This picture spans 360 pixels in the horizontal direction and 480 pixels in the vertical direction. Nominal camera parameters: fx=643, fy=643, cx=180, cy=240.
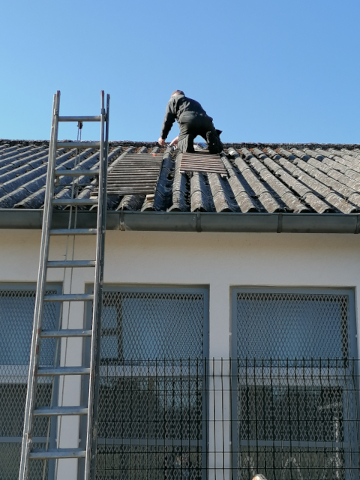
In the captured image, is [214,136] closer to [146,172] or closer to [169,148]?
[169,148]

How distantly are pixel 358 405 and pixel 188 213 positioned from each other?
2.07 metres

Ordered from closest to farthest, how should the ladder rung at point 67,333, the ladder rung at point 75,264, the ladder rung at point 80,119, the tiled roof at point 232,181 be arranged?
the ladder rung at point 67,333, the ladder rung at point 75,264, the ladder rung at point 80,119, the tiled roof at point 232,181

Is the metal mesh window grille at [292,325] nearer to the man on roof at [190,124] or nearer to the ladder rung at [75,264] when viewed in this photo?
the ladder rung at [75,264]

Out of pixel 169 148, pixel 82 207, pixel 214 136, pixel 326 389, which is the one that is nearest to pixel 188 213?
pixel 82 207

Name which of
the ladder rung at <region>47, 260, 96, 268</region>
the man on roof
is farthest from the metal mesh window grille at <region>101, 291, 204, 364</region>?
the man on roof

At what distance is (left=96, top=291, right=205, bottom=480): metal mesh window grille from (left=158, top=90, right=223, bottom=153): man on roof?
344cm

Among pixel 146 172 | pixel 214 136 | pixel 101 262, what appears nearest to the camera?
pixel 101 262

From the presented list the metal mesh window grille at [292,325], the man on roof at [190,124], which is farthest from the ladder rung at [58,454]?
the man on roof at [190,124]

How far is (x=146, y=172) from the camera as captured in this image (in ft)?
23.3

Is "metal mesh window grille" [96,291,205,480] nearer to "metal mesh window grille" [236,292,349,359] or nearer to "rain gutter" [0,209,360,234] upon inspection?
"metal mesh window grille" [236,292,349,359]

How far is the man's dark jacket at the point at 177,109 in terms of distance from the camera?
8734mm

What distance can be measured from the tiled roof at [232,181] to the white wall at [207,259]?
0.28 m

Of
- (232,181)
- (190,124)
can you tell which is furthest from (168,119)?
(232,181)

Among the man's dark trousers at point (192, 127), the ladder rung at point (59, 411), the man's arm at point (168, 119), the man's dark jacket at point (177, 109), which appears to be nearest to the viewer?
the ladder rung at point (59, 411)
